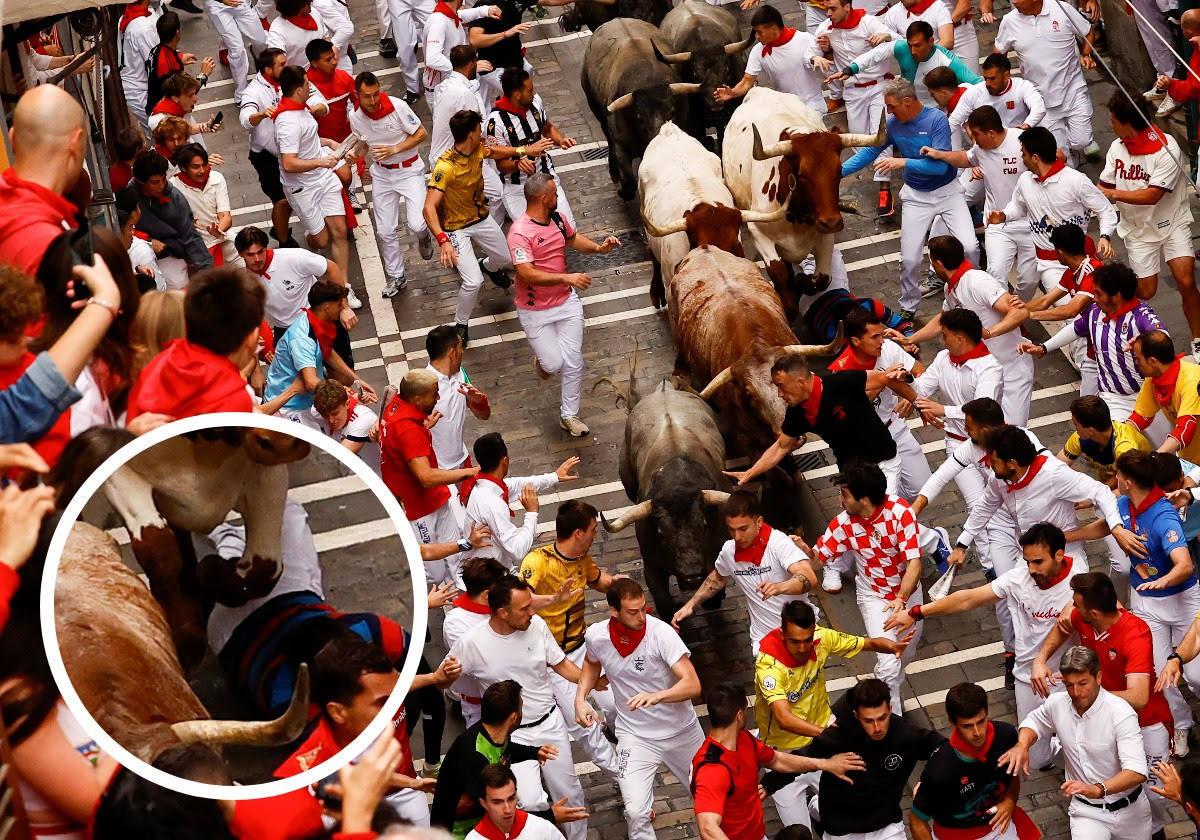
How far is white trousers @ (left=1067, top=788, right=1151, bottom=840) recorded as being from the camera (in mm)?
10195

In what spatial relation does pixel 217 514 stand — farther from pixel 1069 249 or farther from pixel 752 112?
pixel 752 112

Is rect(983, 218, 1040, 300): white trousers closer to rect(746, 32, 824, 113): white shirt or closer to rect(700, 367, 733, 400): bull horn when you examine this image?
rect(700, 367, 733, 400): bull horn

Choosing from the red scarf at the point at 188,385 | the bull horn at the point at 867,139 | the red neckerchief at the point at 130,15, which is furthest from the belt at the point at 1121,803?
the red neckerchief at the point at 130,15

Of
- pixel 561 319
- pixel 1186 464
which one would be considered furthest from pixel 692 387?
pixel 1186 464

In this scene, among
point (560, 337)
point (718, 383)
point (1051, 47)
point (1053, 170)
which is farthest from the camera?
point (1051, 47)

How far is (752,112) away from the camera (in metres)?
17.0

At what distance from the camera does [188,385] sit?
648 cm

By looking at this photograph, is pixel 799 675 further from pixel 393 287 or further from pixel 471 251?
pixel 393 287

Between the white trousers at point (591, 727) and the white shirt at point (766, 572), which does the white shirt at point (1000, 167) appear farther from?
the white trousers at point (591, 727)

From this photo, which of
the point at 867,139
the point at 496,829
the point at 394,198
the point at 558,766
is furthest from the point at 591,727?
the point at 394,198

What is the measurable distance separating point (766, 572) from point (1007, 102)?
6.01m

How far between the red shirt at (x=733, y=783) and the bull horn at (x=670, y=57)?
32.0 feet

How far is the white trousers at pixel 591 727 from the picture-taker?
1108cm

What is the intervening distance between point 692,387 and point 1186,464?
441 centimetres
